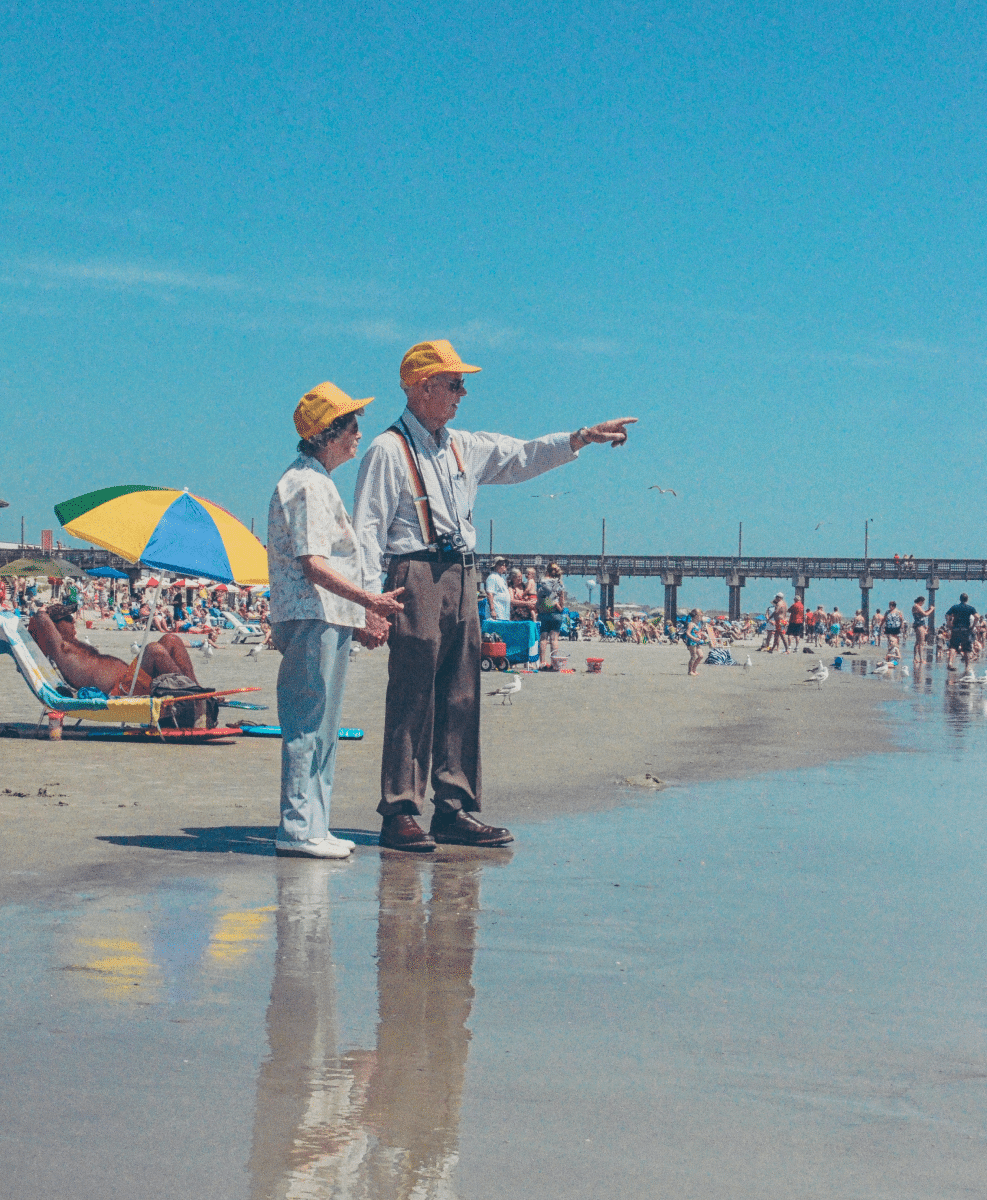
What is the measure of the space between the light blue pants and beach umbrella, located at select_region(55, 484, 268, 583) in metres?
3.86

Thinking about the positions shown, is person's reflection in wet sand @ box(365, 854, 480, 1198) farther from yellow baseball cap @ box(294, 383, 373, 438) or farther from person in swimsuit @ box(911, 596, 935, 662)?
person in swimsuit @ box(911, 596, 935, 662)

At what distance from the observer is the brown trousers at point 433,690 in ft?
17.8

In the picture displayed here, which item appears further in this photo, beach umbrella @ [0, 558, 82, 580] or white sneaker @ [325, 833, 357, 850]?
beach umbrella @ [0, 558, 82, 580]

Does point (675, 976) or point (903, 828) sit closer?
point (675, 976)

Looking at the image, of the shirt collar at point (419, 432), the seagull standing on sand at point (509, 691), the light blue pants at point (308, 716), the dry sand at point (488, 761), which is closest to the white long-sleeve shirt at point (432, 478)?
the shirt collar at point (419, 432)

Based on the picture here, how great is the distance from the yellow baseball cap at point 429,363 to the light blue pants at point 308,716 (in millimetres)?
1032

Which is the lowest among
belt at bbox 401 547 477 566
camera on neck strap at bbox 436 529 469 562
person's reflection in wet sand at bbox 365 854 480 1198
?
person's reflection in wet sand at bbox 365 854 480 1198

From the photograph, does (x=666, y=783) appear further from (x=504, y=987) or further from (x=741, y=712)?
(x=741, y=712)

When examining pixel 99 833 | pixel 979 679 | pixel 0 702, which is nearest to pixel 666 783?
pixel 99 833

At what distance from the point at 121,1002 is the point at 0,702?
10.7 meters

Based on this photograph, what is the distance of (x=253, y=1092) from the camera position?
2.65 metres

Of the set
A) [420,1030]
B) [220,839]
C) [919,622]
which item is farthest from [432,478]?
[919,622]

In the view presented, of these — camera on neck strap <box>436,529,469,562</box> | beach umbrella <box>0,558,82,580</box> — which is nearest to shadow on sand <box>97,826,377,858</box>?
camera on neck strap <box>436,529,469,562</box>

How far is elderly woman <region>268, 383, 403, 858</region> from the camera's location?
17.0 ft
